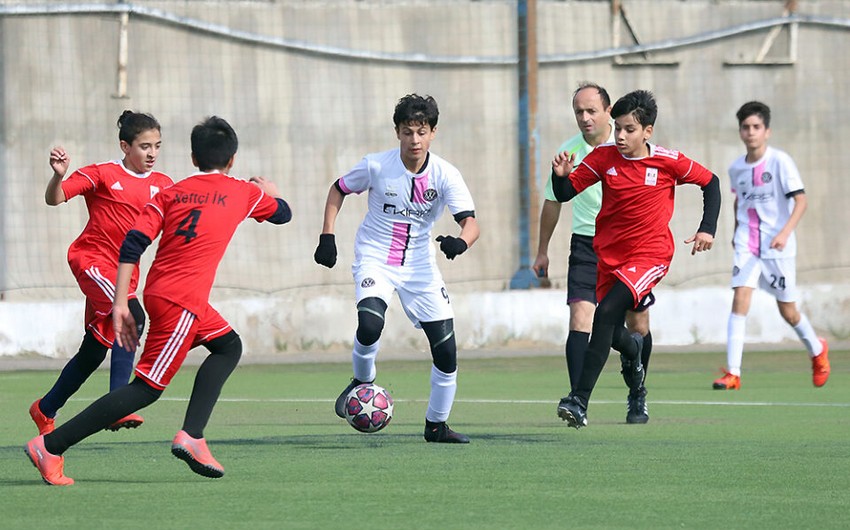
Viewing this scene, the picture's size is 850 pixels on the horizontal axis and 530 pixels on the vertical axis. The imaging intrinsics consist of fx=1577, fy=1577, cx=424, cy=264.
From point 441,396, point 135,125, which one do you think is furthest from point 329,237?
point 135,125

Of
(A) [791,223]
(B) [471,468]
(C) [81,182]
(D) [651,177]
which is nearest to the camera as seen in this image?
(B) [471,468]

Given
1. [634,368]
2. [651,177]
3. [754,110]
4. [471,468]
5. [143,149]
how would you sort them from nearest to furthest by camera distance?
1. [471,468]
2. [651,177]
3. [143,149]
4. [634,368]
5. [754,110]

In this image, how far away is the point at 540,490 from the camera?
668cm

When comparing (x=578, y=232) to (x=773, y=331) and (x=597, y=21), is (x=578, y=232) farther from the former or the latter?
(x=597, y=21)

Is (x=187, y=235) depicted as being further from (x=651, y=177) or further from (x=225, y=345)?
(x=651, y=177)

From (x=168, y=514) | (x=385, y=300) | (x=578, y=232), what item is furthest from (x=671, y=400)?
(x=168, y=514)

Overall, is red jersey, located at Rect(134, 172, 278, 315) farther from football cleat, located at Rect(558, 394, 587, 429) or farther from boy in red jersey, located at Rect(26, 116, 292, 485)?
football cleat, located at Rect(558, 394, 587, 429)

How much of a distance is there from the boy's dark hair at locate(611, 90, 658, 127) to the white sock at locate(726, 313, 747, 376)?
423 cm

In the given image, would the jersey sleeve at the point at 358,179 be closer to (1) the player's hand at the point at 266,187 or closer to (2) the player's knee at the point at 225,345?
(1) the player's hand at the point at 266,187

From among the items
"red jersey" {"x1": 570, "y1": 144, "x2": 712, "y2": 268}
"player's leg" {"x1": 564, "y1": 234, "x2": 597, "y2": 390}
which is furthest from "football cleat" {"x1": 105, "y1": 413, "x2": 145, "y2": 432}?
"red jersey" {"x1": 570, "y1": 144, "x2": 712, "y2": 268}

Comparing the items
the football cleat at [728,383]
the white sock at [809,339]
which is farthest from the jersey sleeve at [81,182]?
the white sock at [809,339]

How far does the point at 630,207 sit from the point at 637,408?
153 cm

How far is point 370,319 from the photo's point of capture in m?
8.80

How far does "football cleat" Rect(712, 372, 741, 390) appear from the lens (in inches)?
498
